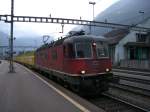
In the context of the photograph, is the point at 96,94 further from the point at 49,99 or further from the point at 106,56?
the point at 49,99

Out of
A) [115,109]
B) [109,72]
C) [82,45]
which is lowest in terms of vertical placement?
[115,109]

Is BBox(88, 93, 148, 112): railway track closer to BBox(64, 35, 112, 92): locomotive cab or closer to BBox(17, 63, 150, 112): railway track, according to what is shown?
BBox(17, 63, 150, 112): railway track

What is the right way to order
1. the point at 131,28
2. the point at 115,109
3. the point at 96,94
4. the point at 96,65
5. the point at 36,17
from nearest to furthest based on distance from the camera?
the point at 115,109
the point at 96,65
the point at 96,94
the point at 36,17
the point at 131,28

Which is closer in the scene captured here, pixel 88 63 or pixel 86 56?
pixel 88 63

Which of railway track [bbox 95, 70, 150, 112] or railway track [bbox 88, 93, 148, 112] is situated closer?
railway track [bbox 88, 93, 148, 112]

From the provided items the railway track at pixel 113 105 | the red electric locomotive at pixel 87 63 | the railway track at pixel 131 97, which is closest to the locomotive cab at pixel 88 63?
the red electric locomotive at pixel 87 63

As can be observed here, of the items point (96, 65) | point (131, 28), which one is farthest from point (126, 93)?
point (131, 28)

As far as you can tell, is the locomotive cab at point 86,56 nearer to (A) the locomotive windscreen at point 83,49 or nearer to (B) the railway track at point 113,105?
(A) the locomotive windscreen at point 83,49

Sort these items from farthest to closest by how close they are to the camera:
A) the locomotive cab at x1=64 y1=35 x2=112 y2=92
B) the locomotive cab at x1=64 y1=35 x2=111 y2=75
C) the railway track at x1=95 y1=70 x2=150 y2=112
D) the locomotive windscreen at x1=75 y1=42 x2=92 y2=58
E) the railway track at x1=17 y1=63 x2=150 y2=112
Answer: the locomotive windscreen at x1=75 y1=42 x2=92 y2=58 < the locomotive cab at x1=64 y1=35 x2=111 y2=75 < the locomotive cab at x1=64 y1=35 x2=112 y2=92 < the railway track at x1=95 y1=70 x2=150 y2=112 < the railway track at x1=17 y1=63 x2=150 y2=112

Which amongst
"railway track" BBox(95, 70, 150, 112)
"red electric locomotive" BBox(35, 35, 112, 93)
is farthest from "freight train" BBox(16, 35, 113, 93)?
"railway track" BBox(95, 70, 150, 112)

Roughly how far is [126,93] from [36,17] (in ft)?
105

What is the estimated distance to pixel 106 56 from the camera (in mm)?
16422

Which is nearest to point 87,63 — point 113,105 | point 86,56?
point 86,56

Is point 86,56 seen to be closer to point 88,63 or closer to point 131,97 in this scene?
point 88,63
